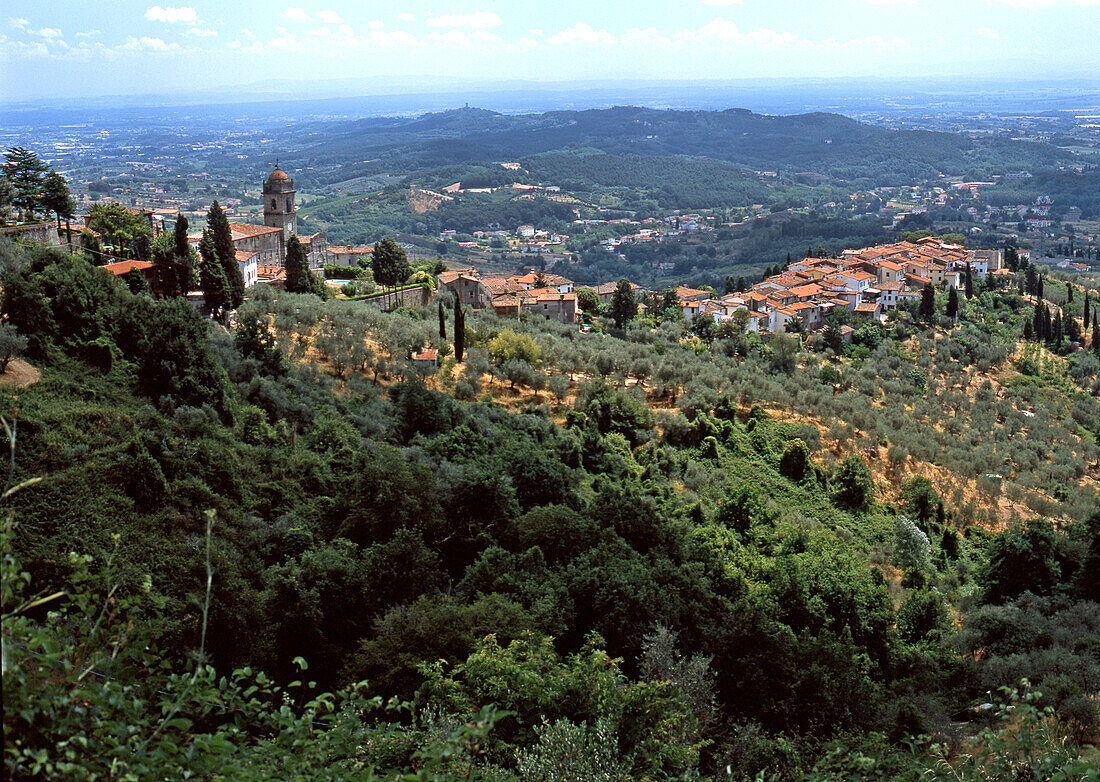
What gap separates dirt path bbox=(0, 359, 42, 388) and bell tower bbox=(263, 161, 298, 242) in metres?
26.2

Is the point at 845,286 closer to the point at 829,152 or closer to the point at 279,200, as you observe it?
the point at 279,200

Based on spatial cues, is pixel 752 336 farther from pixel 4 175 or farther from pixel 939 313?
pixel 4 175

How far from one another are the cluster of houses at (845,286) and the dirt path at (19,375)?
33.5m

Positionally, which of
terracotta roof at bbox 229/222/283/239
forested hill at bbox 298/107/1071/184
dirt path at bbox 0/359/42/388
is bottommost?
dirt path at bbox 0/359/42/388

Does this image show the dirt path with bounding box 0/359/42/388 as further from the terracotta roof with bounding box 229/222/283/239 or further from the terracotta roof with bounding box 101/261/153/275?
the terracotta roof with bounding box 229/222/283/239

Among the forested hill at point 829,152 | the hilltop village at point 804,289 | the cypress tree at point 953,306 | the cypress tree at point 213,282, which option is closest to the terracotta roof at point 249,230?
the hilltop village at point 804,289

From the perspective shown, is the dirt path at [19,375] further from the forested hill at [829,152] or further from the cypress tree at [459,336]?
the forested hill at [829,152]

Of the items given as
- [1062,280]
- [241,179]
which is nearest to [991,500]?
[1062,280]

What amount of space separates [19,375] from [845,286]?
45.6 metres

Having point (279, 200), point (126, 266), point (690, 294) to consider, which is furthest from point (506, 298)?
point (126, 266)

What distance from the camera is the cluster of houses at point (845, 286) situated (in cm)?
4634

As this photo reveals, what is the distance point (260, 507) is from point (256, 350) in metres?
6.09

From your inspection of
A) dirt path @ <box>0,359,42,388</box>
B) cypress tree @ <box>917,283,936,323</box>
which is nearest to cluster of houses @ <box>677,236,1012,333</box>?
cypress tree @ <box>917,283,936,323</box>

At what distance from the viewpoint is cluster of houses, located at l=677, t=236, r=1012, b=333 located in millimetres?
46344
